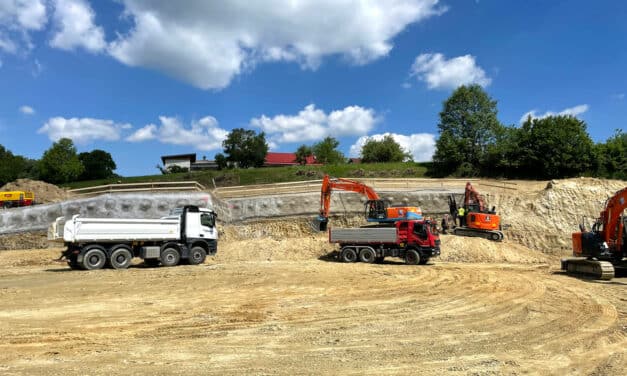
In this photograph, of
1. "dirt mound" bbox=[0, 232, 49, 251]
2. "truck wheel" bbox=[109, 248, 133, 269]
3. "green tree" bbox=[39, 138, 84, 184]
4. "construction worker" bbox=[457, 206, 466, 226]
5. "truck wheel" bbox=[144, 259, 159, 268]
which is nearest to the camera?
"truck wheel" bbox=[109, 248, 133, 269]

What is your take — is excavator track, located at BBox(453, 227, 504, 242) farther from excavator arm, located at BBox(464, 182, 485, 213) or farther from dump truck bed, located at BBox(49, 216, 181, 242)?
dump truck bed, located at BBox(49, 216, 181, 242)

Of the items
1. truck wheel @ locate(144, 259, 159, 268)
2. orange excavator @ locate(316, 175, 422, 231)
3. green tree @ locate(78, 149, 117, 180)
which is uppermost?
green tree @ locate(78, 149, 117, 180)

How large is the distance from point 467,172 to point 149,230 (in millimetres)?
38276

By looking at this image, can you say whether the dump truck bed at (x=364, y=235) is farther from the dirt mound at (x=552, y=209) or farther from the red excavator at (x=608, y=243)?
the dirt mound at (x=552, y=209)

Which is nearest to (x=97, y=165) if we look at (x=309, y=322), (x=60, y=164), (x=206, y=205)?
(x=60, y=164)

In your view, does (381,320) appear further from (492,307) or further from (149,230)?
(149,230)

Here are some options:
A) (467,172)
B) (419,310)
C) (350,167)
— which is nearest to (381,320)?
(419,310)

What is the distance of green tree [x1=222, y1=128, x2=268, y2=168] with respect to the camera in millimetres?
73938

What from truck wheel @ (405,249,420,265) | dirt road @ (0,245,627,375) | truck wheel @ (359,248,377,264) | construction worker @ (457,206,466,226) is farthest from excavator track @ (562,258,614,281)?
construction worker @ (457,206,466,226)

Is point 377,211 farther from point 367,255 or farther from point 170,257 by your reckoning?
point 170,257

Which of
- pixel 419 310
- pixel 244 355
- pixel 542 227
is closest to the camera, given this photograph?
pixel 244 355

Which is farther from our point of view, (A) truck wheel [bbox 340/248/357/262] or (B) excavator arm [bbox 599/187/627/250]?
(A) truck wheel [bbox 340/248/357/262]

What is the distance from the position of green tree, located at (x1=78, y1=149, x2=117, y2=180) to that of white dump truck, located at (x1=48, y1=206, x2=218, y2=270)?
57.7m

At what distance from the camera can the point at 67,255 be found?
18.5 metres
